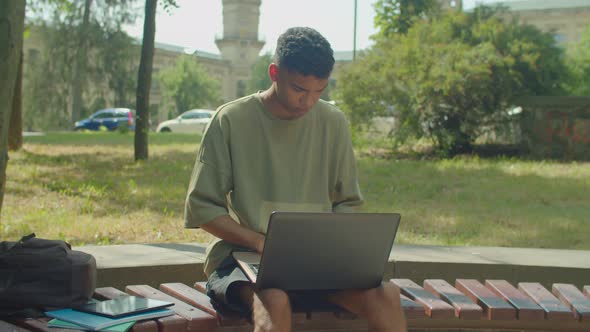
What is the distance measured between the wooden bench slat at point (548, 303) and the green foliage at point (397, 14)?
1781 centimetres

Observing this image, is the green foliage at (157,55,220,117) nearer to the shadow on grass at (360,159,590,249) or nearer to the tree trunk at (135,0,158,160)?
the tree trunk at (135,0,158,160)

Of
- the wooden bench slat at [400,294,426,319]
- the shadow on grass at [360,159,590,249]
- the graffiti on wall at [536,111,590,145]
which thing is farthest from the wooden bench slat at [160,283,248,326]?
the graffiti on wall at [536,111,590,145]

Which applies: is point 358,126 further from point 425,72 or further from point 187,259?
point 187,259

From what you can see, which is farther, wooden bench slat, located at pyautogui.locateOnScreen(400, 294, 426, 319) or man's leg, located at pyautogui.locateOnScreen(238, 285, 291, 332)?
wooden bench slat, located at pyautogui.locateOnScreen(400, 294, 426, 319)

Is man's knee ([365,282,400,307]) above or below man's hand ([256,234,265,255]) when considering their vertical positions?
below

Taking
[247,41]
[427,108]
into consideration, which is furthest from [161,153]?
[247,41]

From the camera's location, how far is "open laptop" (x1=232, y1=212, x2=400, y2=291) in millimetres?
2693

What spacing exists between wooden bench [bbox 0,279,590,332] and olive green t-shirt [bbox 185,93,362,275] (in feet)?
0.92

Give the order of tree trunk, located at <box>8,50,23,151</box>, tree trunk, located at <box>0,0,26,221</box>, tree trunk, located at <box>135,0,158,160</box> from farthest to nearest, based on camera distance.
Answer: tree trunk, located at <box>8,50,23,151</box>
tree trunk, located at <box>135,0,158,160</box>
tree trunk, located at <box>0,0,26,221</box>

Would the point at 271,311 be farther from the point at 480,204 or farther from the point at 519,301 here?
the point at 480,204

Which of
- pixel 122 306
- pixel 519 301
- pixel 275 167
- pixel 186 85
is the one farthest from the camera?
pixel 186 85

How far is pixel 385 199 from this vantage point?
28.5 ft

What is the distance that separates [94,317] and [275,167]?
94 centimetres

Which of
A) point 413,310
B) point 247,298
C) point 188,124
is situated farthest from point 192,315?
point 188,124
